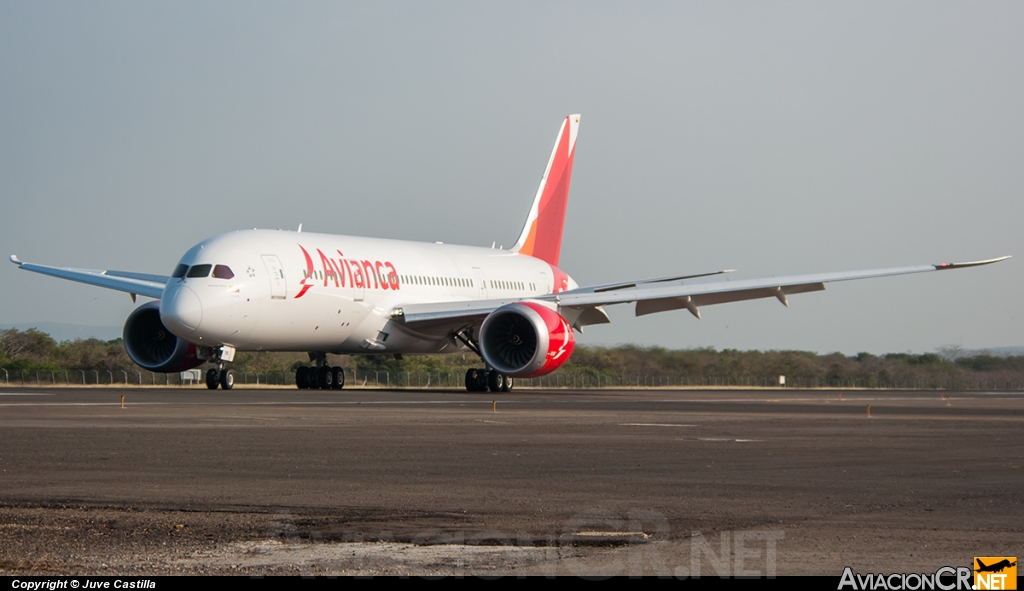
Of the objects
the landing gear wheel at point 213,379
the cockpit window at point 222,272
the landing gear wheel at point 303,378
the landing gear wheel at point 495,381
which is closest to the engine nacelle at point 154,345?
the landing gear wheel at point 213,379

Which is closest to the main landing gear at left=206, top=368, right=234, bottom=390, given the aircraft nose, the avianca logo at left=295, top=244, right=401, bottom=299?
the aircraft nose

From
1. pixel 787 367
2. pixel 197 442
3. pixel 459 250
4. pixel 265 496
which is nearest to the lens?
pixel 265 496

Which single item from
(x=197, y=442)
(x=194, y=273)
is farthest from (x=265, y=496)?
(x=194, y=273)

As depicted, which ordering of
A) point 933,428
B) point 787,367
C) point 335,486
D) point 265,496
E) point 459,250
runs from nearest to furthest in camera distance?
point 265,496
point 335,486
point 933,428
point 459,250
point 787,367

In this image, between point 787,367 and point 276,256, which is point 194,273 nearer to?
point 276,256

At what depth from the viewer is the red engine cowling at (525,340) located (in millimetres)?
29641

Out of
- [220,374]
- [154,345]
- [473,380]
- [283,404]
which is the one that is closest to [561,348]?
[473,380]

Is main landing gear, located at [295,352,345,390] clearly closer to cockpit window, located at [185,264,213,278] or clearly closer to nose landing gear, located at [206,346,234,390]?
nose landing gear, located at [206,346,234,390]

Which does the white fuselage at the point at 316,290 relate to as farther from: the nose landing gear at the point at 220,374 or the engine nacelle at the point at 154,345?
the engine nacelle at the point at 154,345

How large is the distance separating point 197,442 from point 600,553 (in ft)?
25.7

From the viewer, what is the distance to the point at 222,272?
90.9 ft

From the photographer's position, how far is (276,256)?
2927 cm

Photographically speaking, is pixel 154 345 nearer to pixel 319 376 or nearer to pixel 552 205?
pixel 319 376

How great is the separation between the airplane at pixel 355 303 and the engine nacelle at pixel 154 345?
35 mm
